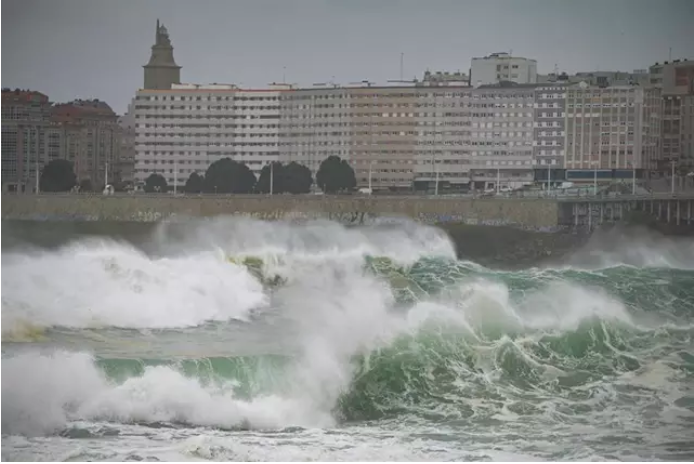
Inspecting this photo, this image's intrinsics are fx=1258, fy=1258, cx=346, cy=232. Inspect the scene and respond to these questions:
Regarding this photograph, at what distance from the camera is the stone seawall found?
6.40m

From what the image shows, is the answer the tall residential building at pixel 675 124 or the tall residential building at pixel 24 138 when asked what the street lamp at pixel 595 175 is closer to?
the tall residential building at pixel 675 124

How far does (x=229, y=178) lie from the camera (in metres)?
6.47

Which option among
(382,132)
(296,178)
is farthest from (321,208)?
(382,132)

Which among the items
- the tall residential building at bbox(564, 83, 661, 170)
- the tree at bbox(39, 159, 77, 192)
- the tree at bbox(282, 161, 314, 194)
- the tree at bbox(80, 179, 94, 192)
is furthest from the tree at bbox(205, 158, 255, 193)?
the tall residential building at bbox(564, 83, 661, 170)

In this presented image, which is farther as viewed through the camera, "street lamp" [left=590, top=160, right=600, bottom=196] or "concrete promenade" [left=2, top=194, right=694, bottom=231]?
"street lamp" [left=590, top=160, right=600, bottom=196]

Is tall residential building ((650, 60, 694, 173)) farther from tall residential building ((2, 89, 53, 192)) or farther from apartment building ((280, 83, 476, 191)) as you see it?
tall residential building ((2, 89, 53, 192))

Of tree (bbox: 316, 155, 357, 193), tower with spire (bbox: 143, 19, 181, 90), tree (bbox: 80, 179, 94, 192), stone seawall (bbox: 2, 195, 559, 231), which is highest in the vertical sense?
tower with spire (bbox: 143, 19, 181, 90)

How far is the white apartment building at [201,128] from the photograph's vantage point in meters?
6.51

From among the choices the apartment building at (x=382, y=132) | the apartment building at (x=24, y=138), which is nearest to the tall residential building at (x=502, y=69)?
the apartment building at (x=382, y=132)

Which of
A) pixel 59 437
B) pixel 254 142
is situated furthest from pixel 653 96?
pixel 59 437

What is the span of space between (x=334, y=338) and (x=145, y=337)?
2.93ft

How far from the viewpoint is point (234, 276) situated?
20.8 feet

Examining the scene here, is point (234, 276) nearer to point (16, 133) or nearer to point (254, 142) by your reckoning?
point (254, 142)

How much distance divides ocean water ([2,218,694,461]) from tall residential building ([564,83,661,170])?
0.42 m
